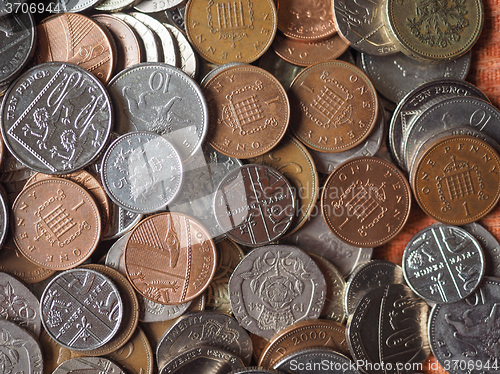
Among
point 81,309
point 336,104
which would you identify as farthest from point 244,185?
point 81,309

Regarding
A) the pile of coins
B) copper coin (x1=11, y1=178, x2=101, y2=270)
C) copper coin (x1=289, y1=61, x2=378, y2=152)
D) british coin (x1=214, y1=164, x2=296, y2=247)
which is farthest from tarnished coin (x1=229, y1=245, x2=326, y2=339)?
copper coin (x1=11, y1=178, x2=101, y2=270)

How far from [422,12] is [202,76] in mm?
1047

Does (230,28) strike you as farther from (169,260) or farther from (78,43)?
(169,260)

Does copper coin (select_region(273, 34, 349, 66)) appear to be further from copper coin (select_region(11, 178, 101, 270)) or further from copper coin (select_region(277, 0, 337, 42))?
copper coin (select_region(11, 178, 101, 270))

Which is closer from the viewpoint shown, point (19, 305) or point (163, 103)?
point (163, 103)

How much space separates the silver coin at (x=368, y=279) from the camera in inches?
80.2

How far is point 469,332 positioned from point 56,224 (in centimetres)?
203

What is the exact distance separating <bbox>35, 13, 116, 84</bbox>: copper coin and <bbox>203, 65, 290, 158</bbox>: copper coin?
485 mm

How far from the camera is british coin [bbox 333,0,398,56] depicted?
193cm

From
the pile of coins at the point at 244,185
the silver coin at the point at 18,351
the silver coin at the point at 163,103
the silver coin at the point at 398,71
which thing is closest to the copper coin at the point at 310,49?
the pile of coins at the point at 244,185

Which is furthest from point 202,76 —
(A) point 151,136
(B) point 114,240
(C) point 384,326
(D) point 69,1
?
(C) point 384,326

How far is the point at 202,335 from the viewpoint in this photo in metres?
2.04

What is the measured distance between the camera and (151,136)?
190 centimetres

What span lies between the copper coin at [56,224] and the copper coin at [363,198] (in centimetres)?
111
